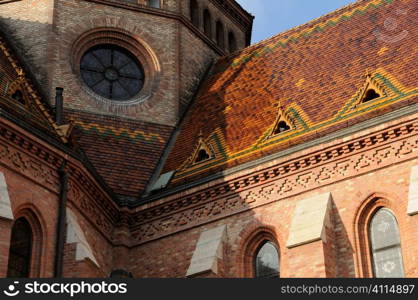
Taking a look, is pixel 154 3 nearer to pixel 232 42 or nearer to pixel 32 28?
pixel 232 42

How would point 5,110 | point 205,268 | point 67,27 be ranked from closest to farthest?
point 5,110, point 205,268, point 67,27

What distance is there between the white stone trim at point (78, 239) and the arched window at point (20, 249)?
0.99 m

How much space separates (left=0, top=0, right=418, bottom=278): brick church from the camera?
2380 cm

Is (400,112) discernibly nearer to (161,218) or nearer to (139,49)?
(161,218)

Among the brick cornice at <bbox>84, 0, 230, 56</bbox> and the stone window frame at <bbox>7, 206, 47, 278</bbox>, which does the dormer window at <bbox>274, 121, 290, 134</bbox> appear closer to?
the stone window frame at <bbox>7, 206, 47, 278</bbox>

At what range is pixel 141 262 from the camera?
26.9 m

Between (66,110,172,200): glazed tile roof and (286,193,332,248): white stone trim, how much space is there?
17.1 feet

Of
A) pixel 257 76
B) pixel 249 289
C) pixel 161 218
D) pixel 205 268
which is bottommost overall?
pixel 249 289

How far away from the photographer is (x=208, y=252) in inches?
1007

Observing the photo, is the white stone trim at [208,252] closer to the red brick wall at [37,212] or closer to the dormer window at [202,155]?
the dormer window at [202,155]

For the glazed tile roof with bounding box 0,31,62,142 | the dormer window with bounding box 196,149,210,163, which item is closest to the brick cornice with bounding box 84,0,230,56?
the glazed tile roof with bounding box 0,31,62,142

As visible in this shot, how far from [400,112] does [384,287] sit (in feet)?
22.3

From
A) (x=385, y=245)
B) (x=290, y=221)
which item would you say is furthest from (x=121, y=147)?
(x=385, y=245)

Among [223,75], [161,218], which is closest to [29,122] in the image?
[161,218]
